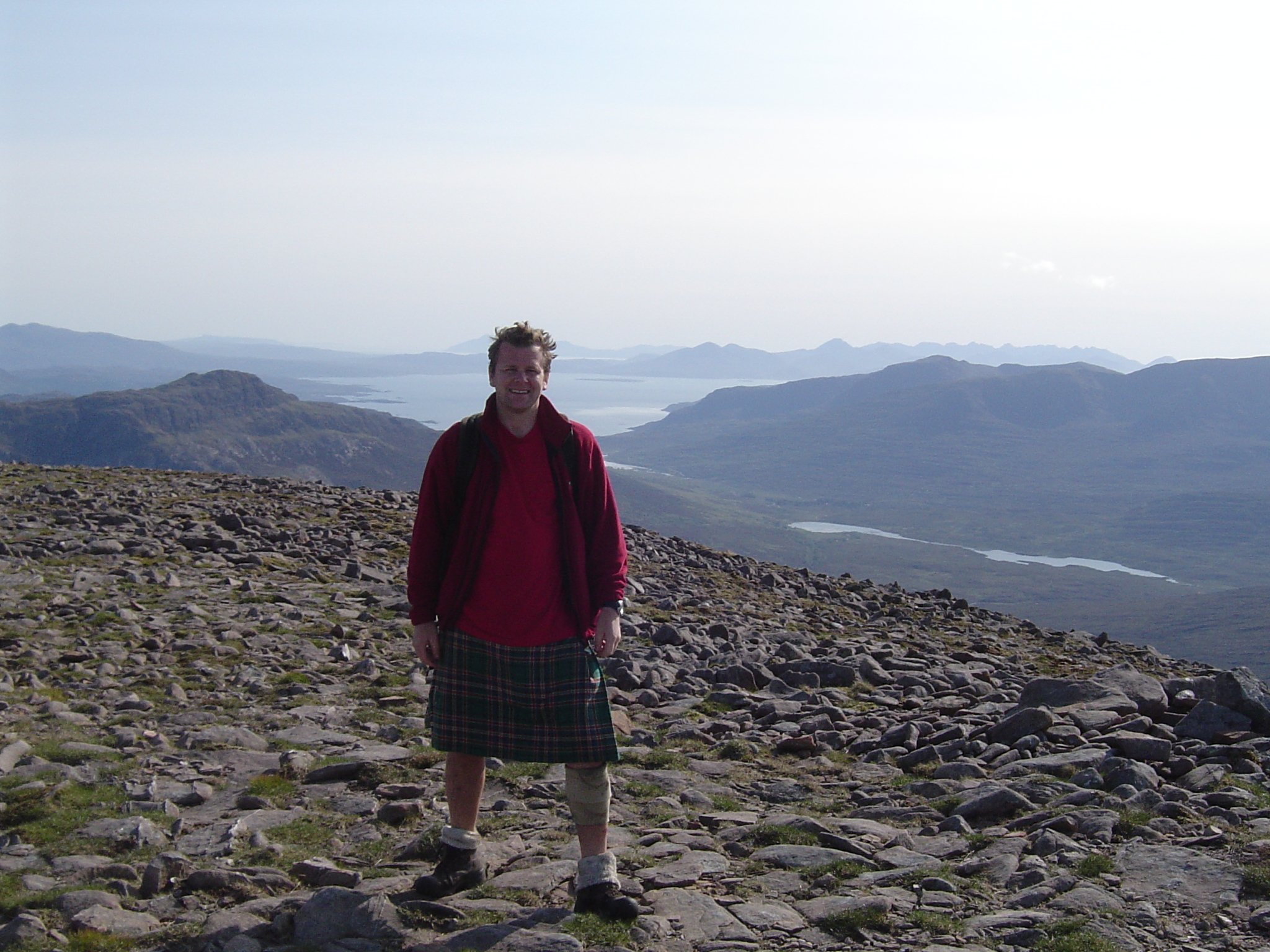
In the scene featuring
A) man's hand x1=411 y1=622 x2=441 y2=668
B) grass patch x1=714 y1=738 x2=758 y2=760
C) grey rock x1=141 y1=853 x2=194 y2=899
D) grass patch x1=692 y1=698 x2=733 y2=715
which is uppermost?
man's hand x1=411 y1=622 x2=441 y2=668

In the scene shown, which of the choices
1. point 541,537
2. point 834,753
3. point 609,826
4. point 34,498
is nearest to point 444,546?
point 541,537

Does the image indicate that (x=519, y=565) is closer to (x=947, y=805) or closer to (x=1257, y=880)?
(x=947, y=805)

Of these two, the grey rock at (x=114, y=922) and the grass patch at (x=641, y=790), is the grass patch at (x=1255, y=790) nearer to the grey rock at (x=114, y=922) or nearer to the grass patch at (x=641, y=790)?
the grass patch at (x=641, y=790)

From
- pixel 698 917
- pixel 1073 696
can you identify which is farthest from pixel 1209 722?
pixel 698 917

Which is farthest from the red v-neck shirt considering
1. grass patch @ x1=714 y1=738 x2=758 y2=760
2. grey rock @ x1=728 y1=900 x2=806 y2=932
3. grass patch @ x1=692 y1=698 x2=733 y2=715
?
grass patch @ x1=692 y1=698 x2=733 y2=715

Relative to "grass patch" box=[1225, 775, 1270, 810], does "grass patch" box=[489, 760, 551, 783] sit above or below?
below

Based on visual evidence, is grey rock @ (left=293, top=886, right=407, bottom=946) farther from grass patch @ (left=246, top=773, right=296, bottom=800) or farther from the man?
grass patch @ (left=246, top=773, right=296, bottom=800)

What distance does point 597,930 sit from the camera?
6.01 metres

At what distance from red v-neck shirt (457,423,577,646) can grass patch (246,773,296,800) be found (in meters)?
3.35

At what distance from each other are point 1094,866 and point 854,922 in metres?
1.93

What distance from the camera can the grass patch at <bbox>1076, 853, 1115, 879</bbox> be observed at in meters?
6.98

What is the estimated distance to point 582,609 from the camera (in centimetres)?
658

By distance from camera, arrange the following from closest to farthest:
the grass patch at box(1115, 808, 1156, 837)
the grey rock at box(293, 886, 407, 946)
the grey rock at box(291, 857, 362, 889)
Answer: the grey rock at box(293, 886, 407, 946), the grey rock at box(291, 857, 362, 889), the grass patch at box(1115, 808, 1156, 837)

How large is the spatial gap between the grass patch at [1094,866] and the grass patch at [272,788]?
A: 6.23 metres
